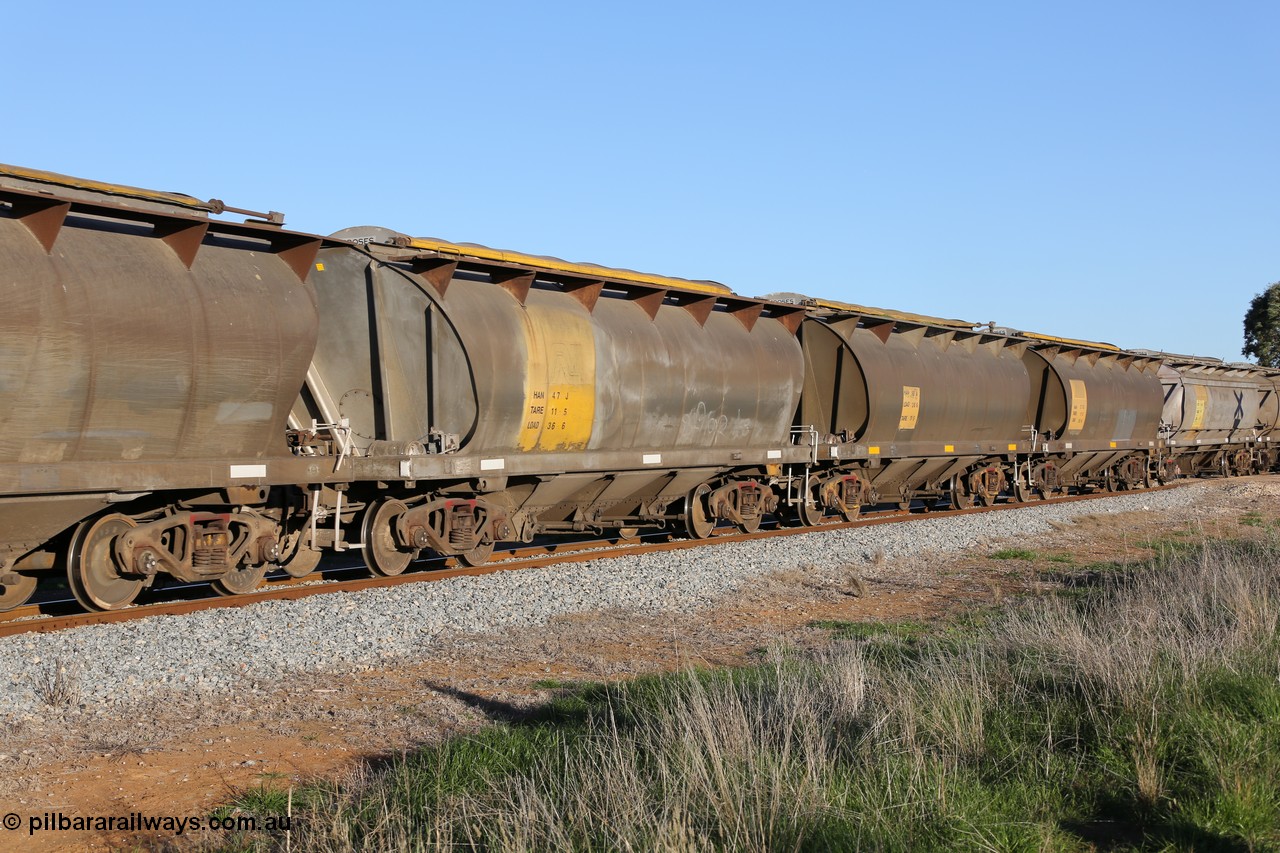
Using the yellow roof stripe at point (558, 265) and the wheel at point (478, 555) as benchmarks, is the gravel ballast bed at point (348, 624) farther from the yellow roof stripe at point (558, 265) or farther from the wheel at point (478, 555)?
the yellow roof stripe at point (558, 265)

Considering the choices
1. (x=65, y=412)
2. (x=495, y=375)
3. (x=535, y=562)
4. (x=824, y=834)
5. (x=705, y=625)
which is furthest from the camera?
(x=535, y=562)

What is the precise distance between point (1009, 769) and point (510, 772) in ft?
8.86

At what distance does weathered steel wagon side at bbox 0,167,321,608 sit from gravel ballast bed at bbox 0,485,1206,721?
88 cm

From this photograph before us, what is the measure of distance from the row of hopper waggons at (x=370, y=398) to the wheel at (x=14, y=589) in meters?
0.02

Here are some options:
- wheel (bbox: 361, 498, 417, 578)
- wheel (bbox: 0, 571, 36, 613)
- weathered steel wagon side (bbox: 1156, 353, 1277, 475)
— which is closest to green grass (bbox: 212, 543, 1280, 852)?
wheel (bbox: 361, 498, 417, 578)

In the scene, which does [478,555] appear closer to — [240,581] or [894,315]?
[240,581]

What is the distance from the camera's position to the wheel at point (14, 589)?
1007 centimetres

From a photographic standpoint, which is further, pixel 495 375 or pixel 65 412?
pixel 495 375

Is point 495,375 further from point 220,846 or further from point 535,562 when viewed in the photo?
point 220,846

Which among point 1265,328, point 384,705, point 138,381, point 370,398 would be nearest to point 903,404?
point 370,398

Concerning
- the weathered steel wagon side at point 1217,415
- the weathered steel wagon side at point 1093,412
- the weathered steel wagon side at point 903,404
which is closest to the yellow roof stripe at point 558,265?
the weathered steel wagon side at point 903,404

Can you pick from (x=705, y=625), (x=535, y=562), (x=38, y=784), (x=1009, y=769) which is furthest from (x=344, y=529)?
(x=1009, y=769)

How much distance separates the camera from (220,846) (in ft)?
16.6

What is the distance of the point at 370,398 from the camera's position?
12227 mm
